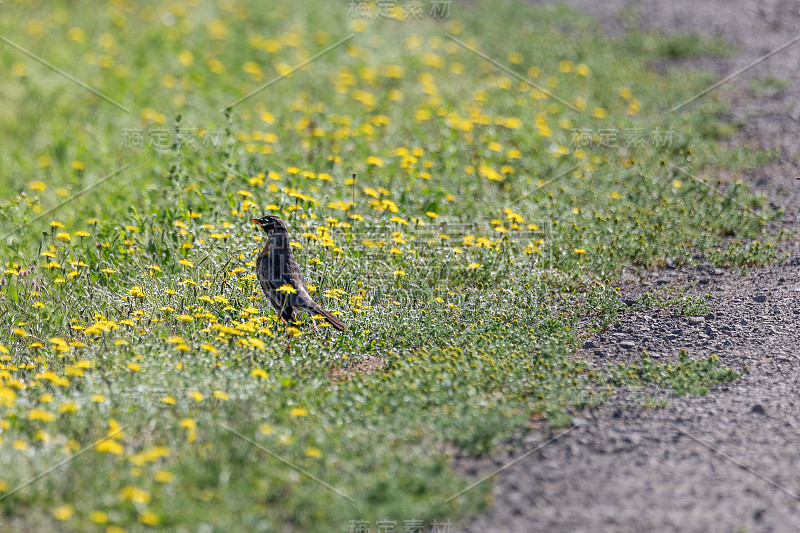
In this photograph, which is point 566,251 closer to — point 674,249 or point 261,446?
point 674,249

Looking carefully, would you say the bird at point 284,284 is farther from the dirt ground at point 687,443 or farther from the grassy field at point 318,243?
the dirt ground at point 687,443

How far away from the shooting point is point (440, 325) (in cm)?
611

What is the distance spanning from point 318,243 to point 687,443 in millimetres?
3273

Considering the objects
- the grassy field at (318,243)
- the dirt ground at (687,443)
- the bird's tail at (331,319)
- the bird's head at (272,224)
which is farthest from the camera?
the bird's head at (272,224)

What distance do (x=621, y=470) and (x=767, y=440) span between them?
93 centimetres

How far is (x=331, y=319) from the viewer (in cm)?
582

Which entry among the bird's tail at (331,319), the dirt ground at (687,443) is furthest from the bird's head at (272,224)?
the dirt ground at (687,443)

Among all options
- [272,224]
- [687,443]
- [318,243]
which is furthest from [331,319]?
[687,443]

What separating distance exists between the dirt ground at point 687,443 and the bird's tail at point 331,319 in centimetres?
153

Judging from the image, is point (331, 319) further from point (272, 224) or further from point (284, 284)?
point (272, 224)

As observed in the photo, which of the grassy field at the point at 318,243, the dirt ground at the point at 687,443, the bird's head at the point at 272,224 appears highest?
the bird's head at the point at 272,224

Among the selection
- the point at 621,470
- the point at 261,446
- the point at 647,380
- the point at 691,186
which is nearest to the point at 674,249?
the point at 691,186

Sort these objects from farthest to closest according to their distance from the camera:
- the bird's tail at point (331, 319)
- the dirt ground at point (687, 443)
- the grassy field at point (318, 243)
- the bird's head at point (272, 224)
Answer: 1. the bird's head at point (272, 224)
2. the bird's tail at point (331, 319)
3. the grassy field at point (318, 243)
4. the dirt ground at point (687, 443)

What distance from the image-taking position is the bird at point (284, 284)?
5852 millimetres
